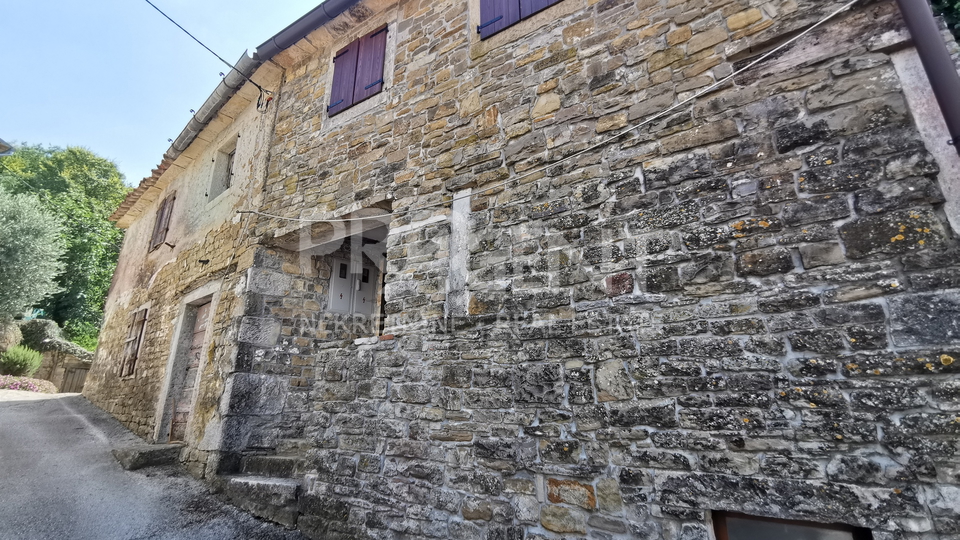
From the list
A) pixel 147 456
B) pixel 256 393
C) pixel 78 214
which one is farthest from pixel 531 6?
pixel 78 214

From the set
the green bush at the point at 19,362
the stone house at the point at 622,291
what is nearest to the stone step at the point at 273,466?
the stone house at the point at 622,291

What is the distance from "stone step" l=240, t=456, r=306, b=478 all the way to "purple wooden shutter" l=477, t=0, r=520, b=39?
4111 millimetres

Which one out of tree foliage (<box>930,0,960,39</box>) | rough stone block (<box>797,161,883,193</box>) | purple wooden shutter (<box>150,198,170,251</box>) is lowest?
rough stone block (<box>797,161,883,193</box>)

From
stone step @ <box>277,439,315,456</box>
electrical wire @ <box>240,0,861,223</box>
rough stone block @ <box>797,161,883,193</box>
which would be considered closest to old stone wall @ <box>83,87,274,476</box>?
stone step @ <box>277,439,315,456</box>

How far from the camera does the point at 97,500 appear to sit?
12.3 ft

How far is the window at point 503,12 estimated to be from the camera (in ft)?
11.6

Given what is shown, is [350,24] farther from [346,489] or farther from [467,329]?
[346,489]

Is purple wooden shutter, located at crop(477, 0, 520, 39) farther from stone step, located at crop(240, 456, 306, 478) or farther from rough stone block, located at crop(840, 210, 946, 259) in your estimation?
stone step, located at crop(240, 456, 306, 478)

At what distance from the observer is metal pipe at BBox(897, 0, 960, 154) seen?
192 cm

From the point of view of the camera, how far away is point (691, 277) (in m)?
2.41

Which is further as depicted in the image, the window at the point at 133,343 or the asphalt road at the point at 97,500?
the window at the point at 133,343

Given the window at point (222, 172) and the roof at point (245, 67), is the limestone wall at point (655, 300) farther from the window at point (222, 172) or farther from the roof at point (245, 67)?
the window at point (222, 172)

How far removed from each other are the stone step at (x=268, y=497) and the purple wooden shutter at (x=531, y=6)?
424cm

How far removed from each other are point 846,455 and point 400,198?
10.9 ft
